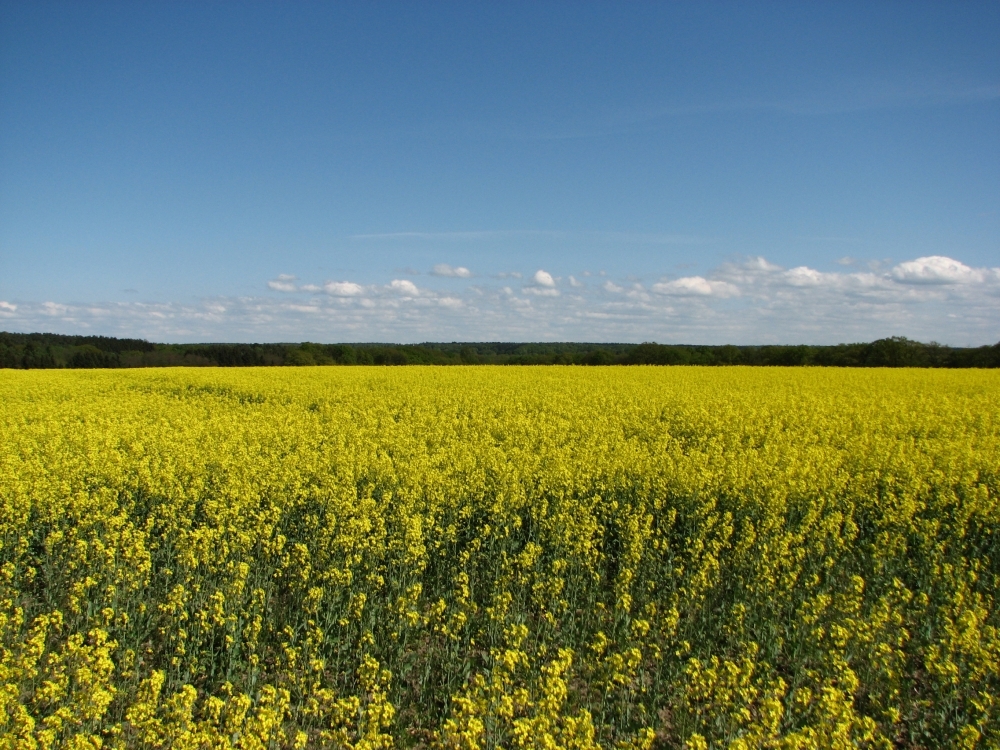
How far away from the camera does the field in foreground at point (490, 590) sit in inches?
196

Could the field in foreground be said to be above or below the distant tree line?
below

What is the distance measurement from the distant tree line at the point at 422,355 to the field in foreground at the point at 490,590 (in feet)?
128

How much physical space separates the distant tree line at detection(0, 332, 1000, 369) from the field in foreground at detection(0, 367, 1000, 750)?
38.9m

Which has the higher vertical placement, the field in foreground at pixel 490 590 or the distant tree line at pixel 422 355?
the distant tree line at pixel 422 355

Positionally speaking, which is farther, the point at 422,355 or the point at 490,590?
the point at 422,355

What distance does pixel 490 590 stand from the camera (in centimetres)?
739

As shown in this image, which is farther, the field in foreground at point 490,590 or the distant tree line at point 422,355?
the distant tree line at point 422,355

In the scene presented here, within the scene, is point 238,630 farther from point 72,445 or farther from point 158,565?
point 72,445

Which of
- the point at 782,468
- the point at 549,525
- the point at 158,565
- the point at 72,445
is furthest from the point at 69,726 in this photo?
the point at 782,468

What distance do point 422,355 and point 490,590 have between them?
5285cm

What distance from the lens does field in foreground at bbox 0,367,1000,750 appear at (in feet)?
16.3

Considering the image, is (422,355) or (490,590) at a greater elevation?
(422,355)

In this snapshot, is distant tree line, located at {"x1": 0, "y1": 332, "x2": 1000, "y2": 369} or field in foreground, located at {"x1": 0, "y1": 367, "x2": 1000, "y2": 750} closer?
field in foreground, located at {"x1": 0, "y1": 367, "x2": 1000, "y2": 750}

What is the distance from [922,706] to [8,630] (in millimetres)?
8205
